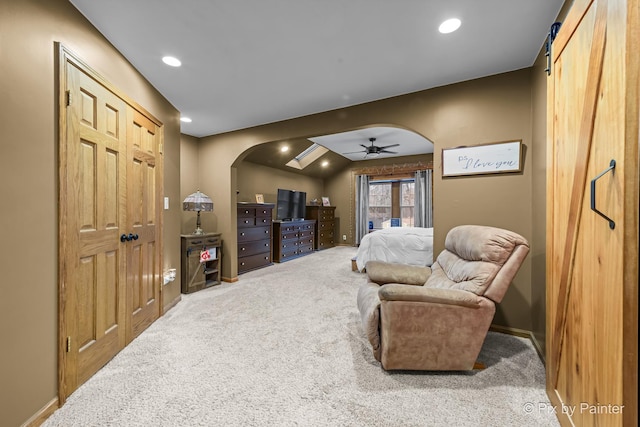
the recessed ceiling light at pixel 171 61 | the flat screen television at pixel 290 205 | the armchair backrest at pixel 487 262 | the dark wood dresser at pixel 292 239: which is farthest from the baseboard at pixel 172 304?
the flat screen television at pixel 290 205

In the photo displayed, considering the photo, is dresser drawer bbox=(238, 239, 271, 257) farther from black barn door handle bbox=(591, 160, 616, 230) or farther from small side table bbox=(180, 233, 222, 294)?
black barn door handle bbox=(591, 160, 616, 230)

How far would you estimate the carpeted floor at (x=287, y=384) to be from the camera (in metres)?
1.42

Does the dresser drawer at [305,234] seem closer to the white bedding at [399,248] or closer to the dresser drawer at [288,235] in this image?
the dresser drawer at [288,235]

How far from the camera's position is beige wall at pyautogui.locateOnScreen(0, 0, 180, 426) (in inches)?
48.3

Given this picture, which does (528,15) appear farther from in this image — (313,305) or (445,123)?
(313,305)

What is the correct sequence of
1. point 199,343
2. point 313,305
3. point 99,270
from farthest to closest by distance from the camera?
point 313,305
point 199,343
point 99,270

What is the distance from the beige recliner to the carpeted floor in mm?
164

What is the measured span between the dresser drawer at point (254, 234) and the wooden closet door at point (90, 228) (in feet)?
8.43

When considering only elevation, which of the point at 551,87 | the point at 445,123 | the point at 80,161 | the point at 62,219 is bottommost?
the point at 62,219

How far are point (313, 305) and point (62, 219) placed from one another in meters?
2.42

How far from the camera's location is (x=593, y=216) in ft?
3.57

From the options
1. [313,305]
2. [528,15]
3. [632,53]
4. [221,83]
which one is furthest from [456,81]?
[313,305]

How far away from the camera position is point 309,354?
2055mm

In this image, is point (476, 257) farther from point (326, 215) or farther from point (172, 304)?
point (326, 215)
